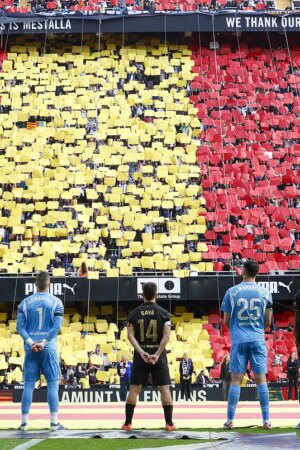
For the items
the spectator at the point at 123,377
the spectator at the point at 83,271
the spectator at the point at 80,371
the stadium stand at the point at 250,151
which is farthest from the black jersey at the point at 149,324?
the stadium stand at the point at 250,151

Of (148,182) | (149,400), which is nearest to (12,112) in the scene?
(148,182)

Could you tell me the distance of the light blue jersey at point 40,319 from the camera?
37.9 feet

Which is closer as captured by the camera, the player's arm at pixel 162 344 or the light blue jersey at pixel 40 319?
the player's arm at pixel 162 344

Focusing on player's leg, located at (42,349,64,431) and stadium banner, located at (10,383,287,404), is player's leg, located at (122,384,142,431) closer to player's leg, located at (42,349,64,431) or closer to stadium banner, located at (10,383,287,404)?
player's leg, located at (42,349,64,431)

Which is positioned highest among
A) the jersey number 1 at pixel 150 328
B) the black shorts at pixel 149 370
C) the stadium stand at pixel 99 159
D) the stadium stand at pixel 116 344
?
the stadium stand at pixel 99 159

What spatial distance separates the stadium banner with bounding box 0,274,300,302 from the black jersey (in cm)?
1853

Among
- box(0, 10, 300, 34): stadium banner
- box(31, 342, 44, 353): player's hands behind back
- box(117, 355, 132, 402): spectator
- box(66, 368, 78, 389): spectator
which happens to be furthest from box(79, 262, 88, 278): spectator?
box(31, 342, 44, 353): player's hands behind back

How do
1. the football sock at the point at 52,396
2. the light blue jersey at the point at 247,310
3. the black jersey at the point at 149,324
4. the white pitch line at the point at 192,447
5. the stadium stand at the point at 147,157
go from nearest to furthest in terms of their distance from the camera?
the white pitch line at the point at 192,447 → the light blue jersey at the point at 247,310 → the black jersey at the point at 149,324 → the football sock at the point at 52,396 → the stadium stand at the point at 147,157

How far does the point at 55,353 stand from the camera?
1166 cm

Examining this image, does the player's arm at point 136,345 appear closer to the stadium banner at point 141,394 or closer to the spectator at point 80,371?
the stadium banner at point 141,394

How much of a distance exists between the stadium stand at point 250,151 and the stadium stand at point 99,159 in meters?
0.57

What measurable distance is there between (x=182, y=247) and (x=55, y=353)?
67.1 feet

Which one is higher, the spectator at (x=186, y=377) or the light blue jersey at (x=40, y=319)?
the spectator at (x=186, y=377)

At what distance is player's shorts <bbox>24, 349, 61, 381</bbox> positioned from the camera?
454 inches
